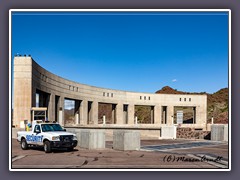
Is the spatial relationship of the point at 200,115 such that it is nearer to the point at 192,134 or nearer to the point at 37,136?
the point at 192,134

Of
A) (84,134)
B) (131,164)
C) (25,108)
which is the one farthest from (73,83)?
(131,164)

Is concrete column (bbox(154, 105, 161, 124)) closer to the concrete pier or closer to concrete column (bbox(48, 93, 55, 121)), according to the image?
concrete column (bbox(48, 93, 55, 121))

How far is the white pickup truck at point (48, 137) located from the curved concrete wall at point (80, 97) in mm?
17712

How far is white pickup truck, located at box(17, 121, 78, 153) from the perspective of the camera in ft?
66.5

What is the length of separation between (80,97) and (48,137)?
39.8 m

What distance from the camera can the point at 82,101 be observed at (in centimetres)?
6109

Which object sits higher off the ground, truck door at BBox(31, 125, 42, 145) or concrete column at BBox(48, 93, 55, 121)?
concrete column at BBox(48, 93, 55, 121)

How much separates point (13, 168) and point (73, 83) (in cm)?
4557

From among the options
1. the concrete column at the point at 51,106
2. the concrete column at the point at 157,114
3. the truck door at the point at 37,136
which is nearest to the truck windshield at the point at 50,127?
the truck door at the point at 37,136

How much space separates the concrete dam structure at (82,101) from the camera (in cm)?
3969

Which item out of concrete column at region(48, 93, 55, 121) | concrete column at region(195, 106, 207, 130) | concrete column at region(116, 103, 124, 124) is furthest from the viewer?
concrete column at region(195, 106, 207, 130)

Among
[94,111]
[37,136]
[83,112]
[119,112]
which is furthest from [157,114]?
[37,136]

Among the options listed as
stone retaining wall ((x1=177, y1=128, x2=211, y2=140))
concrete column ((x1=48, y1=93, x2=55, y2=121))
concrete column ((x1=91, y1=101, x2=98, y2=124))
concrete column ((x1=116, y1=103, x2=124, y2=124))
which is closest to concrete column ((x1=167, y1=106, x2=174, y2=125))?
concrete column ((x1=116, y1=103, x2=124, y2=124))

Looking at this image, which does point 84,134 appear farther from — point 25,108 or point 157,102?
point 157,102
